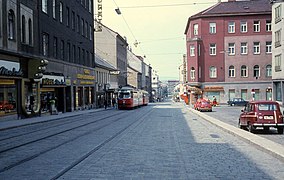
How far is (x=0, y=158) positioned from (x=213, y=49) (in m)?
56.5

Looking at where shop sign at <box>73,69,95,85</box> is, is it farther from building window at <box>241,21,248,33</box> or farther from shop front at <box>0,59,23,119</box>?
building window at <box>241,21,248,33</box>

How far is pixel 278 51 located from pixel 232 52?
17049 millimetres

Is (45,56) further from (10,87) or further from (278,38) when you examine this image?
(278,38)

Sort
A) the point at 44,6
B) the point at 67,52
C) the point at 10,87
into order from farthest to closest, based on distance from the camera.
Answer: the point at 67,52, the point at 44,6, the point at 10,87

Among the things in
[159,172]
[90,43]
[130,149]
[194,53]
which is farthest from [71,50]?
[159,172]

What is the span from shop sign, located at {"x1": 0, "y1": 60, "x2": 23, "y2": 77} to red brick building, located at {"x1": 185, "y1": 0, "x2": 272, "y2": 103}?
39.4 meters

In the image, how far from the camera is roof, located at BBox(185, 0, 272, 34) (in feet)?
206

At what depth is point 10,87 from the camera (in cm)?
2817

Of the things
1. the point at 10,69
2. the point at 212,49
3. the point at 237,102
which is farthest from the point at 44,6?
the point at 212,49

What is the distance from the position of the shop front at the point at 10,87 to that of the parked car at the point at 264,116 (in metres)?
16.4

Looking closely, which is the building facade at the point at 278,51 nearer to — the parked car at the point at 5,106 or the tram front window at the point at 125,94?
the tram front window at the point at 125,94

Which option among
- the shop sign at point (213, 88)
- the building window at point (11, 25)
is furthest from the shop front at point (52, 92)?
the shop sign at point (213, 88)

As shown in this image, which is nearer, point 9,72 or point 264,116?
point 264,116

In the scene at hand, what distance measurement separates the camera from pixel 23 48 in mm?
30094
